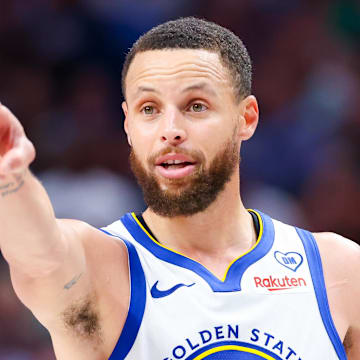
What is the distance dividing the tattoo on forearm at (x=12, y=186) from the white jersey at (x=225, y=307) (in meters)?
0.94

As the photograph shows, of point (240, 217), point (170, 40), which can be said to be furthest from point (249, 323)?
point (170, 40)

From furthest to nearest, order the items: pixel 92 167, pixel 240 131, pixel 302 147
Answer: pixel 302 147 < pixel 92 167 < pixel 240 131

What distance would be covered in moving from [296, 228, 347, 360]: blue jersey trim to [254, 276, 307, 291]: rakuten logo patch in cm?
9

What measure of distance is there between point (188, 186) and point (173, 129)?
30cm

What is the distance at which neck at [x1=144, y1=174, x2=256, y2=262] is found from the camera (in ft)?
13.3

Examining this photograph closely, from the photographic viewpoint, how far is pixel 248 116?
430 cm

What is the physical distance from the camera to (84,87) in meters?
9.40

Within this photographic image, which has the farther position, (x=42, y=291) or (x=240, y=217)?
(x=240, y=217)

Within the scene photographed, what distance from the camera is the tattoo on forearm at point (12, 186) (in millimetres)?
2912

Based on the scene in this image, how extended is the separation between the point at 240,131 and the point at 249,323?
105 cm

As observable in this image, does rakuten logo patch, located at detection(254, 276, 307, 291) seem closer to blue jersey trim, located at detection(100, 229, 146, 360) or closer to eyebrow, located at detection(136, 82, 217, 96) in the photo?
blue jersey trim, located at detection(100, 229, 146, 360)

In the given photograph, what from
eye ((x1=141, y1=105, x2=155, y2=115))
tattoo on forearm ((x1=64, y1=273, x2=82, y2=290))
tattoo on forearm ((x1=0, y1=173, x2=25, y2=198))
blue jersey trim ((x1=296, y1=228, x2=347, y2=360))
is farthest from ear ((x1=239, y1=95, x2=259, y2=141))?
tattoo on forearm ((x1=0, y1=173, x2=25, y2=198))

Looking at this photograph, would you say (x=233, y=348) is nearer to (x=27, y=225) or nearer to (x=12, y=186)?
(x=27, y=225)

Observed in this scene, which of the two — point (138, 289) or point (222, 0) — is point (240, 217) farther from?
point (222, 0)
